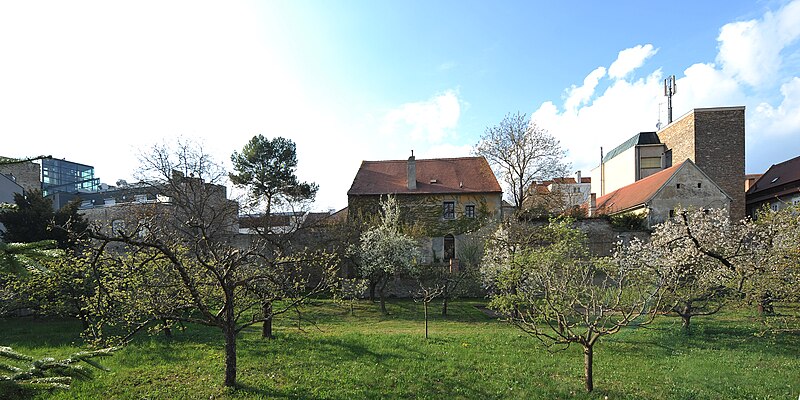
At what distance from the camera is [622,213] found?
3025 cm

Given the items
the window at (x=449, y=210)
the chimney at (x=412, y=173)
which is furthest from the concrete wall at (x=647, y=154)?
the chimney at (x=412, y=173)

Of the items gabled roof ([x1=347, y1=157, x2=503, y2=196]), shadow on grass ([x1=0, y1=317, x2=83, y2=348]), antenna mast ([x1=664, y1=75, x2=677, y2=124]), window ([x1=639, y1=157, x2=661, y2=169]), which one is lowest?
shadow on grass ([x1=0, y1=317, x2=83, y2=348])

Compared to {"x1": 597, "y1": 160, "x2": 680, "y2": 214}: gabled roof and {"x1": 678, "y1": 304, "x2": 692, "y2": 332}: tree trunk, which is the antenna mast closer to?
{"x1": 597, "y1": 160, "x2": 680, "y2": 214}: gabled roof

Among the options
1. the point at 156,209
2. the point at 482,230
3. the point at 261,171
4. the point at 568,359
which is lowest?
the point at 568,359

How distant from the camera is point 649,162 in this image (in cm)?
3625

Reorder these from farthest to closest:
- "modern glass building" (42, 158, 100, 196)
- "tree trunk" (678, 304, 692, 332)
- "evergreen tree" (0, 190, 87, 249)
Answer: "modern glass building" (42, 158, 100, 196), "evergreen tree" (0, 190, 87, 249), "tree trunk" (678, 304, 692, 332)

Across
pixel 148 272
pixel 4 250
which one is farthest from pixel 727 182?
pixel 4 250

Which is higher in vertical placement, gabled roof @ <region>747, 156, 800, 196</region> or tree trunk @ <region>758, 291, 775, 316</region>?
gabled roof @ <region>747, 156, 800, 196</region>

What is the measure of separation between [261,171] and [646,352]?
27094 mm

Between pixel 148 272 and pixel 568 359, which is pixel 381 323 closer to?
pixel 568 359

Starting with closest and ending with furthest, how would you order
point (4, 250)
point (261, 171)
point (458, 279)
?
1. point (4, 250)
2. point (458, 279)
3. point (261, 171)

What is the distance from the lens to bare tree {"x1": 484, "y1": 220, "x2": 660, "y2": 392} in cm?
872

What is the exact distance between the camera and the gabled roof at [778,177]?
31203mm

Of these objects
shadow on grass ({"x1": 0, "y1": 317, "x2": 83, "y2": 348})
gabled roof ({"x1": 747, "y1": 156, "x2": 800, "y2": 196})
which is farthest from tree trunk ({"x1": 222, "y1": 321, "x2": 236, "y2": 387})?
gabled roof ({"x1": 747, "y1": 156, "x2": 800, "y2": 196})
